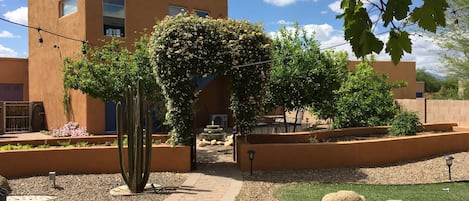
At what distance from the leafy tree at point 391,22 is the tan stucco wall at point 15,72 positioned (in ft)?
89.3

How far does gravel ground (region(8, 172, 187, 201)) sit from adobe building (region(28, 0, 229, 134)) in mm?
8877

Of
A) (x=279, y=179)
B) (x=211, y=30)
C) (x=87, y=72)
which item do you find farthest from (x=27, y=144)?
(x=279, y=179)

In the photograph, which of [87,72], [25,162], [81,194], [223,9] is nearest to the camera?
[81,194]

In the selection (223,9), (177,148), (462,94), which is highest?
(223,9)

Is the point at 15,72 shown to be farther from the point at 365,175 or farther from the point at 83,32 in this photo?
the point at 365,175

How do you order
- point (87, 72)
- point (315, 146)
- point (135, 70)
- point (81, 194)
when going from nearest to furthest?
point (81, 194) < point (315, 146) < point (135, 70) < point (87, 72)

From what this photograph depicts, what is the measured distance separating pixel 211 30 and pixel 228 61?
89 centimetres

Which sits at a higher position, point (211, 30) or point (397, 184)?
point (211, 30)

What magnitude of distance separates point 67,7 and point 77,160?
12944 mm

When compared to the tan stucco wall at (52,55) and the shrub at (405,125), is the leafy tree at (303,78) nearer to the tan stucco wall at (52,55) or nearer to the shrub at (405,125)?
the shrub at (405,125)

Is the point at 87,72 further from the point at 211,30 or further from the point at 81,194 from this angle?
the point at 81,194

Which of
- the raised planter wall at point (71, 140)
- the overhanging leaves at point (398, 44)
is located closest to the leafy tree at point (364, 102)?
the raised planter wall at point (71, 140)

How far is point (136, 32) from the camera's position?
20422 millimetres

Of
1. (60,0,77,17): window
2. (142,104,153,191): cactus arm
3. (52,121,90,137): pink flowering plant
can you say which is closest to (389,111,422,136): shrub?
(142,104,153,191): cactus arm
